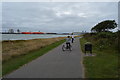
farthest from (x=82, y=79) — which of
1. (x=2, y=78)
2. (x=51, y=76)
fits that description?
(x=2, y=78)

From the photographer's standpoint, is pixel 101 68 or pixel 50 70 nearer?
pixel 50 70

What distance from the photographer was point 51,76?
5449 millimetres

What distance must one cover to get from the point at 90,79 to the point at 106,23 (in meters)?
55.0

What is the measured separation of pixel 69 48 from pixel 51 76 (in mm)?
9308

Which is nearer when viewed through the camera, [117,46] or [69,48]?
[117,46]

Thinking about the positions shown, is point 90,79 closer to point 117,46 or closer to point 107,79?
point 107,79

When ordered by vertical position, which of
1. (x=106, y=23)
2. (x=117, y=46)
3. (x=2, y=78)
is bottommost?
(x=2, y=78)

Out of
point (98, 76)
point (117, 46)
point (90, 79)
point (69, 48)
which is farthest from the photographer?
point (69, 48)

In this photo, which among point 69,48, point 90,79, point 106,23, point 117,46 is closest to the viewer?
point 90,79

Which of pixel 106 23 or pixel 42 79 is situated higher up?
pixel 106 23

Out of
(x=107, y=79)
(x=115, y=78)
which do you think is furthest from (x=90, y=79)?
(x=115, y=78)

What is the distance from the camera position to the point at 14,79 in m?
5.21

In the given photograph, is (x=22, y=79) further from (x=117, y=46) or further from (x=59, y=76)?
(x=117, y=46)

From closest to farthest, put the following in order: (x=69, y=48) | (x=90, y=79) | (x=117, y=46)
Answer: (x=90, y=79)
(x=117, y=46)
(x=69, y=48)
